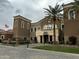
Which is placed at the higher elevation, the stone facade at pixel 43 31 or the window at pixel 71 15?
the window at pixel 71 15

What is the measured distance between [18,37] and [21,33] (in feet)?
8.80

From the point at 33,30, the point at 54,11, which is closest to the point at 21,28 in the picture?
the point at 33,30

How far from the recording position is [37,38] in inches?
2621

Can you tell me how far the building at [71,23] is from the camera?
45.2 metres

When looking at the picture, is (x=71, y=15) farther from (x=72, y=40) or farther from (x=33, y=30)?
(x=33, y=30)

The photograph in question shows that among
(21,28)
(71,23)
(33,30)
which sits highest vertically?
(21,28)

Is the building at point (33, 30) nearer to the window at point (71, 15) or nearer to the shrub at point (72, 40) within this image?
the window at point (71, 15)

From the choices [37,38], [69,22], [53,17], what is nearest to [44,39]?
[37,38]

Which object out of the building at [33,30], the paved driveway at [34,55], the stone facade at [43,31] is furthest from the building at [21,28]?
the paved driveway at [34,55]

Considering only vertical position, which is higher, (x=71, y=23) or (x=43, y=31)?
(x=71, y=23)

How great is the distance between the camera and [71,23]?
4675cm

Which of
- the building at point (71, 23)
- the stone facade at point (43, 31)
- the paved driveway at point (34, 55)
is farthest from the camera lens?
the stone facade at point (43, 31)

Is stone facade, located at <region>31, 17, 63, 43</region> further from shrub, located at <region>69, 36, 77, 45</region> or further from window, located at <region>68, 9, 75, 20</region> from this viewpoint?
shrub, located at <region>69, 36, 77, 45</region>

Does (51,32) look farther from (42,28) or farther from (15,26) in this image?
(15,26)
